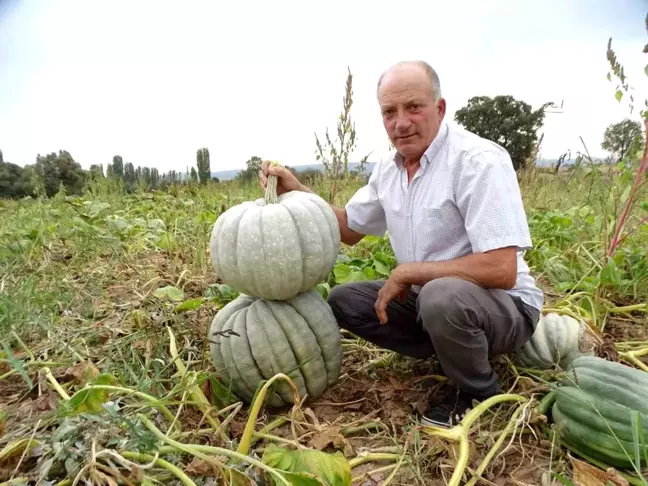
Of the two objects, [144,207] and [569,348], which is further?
[144,207]

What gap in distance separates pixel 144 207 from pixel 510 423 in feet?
14.6

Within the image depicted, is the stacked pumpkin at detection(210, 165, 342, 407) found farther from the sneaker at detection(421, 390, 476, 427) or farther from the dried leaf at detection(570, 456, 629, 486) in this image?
the dried leaf at detection(570, 456, 629, 486)

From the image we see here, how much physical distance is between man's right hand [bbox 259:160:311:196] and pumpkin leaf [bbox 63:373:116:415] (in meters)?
1.07

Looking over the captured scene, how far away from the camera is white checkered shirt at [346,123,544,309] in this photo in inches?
78.9

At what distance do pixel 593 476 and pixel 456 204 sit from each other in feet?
3.56

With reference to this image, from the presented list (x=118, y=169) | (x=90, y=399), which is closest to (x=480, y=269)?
(x=90, y=399)

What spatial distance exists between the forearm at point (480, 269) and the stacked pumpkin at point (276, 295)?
15.6 inches

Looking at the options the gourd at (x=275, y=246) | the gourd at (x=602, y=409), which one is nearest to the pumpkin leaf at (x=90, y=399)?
the gourd at (x=275, y=246)

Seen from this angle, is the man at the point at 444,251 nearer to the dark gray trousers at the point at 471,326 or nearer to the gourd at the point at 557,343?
the dark gray trousers at the point at 471,326

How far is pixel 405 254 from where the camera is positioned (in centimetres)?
238

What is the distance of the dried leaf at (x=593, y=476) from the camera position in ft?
4.97

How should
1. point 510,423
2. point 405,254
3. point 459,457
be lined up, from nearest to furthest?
point 459,457, point 510,423, point 405,254

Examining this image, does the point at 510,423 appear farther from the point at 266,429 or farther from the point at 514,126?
the point at 514,126

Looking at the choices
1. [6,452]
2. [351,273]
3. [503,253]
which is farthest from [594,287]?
[6,452]
